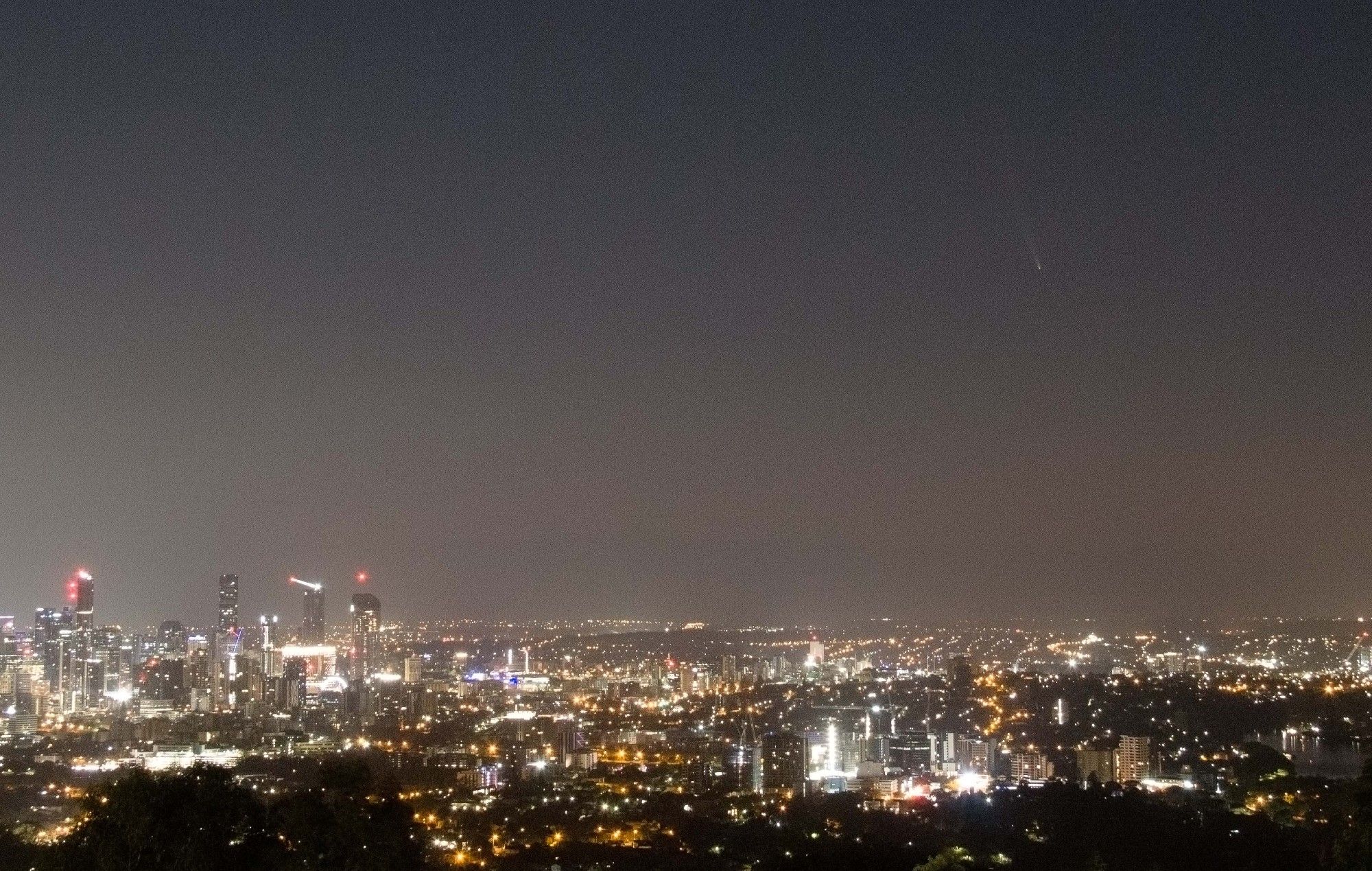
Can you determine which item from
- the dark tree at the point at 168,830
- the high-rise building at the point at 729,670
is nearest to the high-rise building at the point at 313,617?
the high-rise building at the point at 729,670

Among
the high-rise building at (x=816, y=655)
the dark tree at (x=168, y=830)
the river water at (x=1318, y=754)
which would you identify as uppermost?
the dark tree at (x=168, y=830)

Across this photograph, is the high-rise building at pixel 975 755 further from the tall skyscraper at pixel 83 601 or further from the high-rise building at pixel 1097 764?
the tall skyscraper at pixel 83 601

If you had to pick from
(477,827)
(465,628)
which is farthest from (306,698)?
(465,628)

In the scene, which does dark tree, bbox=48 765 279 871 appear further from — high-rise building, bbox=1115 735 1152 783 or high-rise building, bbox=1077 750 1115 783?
high-rise building, bbox=1115 735 1152 783

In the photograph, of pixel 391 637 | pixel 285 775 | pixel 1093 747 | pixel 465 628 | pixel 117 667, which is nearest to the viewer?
pixel 285 775

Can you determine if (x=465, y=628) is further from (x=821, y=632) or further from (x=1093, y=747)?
(x=1093, y=747)

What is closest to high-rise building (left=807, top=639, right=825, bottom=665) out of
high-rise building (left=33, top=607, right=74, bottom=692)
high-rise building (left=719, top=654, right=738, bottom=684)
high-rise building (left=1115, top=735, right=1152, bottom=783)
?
high-rise building (left=719, top=654, right=738, bottom=684)
